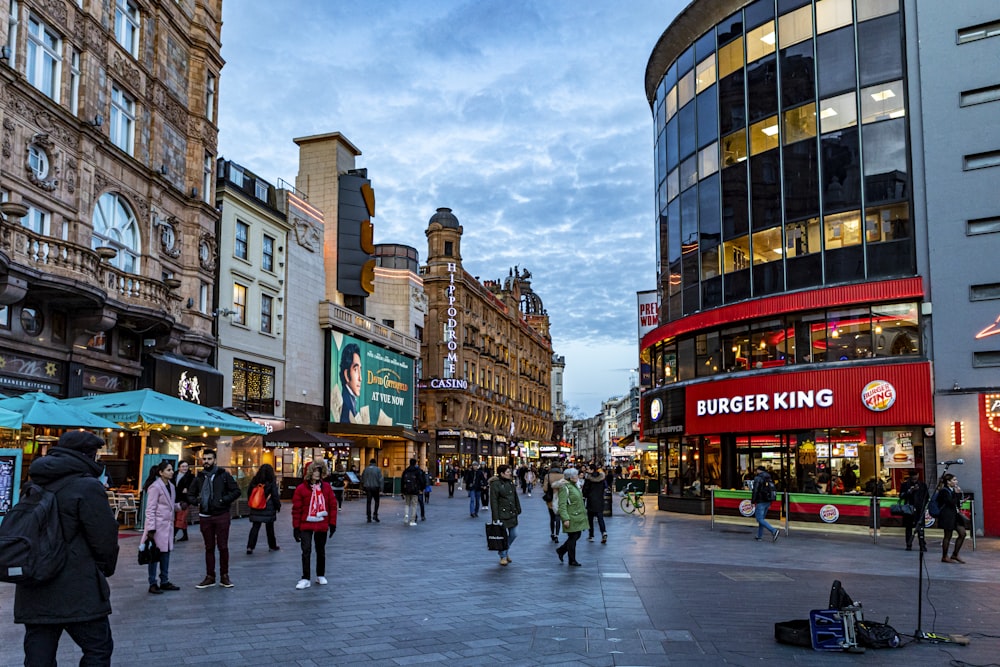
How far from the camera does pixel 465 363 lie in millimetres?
68688

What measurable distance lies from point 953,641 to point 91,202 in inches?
886

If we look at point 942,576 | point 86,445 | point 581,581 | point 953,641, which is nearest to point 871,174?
point 942,576

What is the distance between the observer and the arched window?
24.2 metres

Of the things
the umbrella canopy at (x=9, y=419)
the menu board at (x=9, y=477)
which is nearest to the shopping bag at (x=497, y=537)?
the umbrella canopy at (x=9, y=419)

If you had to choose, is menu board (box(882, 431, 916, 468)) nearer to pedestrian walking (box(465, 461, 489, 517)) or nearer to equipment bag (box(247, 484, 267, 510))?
pedestrian walking (box(465, 461, 489, 517))

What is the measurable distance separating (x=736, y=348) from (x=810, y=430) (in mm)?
4096

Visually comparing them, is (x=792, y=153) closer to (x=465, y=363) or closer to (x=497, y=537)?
(x=497, y=537)

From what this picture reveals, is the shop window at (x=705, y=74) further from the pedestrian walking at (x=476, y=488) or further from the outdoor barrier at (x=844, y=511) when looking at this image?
the pedestrian walking at (x=476, y=488)

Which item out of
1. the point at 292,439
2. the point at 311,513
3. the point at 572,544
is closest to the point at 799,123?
the point at 572,544

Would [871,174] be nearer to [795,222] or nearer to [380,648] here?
[795,222]

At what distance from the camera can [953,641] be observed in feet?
28.1

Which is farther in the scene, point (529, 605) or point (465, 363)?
point (465, 363)

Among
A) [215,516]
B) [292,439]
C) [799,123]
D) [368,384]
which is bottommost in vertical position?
[215,516]

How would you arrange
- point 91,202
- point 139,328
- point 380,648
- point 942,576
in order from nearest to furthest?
point 380,648 < point 942,576 < point 91,202 < point 139,328
